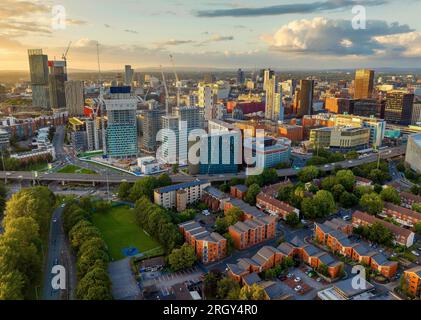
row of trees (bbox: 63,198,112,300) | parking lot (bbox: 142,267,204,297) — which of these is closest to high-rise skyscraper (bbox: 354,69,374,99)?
row of trees (bbox: 63,198,112,300)

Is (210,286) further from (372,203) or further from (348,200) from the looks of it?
(348,200)

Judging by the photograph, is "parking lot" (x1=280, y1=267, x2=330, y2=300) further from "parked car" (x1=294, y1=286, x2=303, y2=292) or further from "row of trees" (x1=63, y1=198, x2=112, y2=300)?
"row of trees" (x1=63, y1=198, x2=112, y2=300)

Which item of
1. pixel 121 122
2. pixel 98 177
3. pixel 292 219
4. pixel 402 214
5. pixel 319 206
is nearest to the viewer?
pixel 292 219

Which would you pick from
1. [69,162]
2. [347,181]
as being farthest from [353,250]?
[69,162]

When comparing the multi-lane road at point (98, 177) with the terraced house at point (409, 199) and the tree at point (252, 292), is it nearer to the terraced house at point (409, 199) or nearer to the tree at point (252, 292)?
the terraced house at point (409, 199)

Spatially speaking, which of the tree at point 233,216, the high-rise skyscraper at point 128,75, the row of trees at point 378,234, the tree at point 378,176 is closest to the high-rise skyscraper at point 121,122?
the tree at point 233,216
